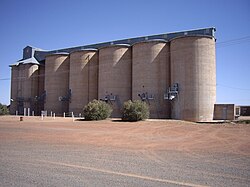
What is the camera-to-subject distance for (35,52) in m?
76.8

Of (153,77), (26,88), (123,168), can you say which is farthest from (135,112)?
(26,88)

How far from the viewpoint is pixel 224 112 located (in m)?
45.6

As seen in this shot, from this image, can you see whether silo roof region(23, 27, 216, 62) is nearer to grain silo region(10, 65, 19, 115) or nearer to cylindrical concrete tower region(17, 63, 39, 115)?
cylindrical concrete tower region(17, 63, 39, 115)

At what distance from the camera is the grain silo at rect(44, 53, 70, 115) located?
62.2 m

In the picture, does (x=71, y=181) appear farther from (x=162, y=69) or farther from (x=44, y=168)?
(x=162, y=69)

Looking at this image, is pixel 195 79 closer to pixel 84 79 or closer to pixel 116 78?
pixel 116 78

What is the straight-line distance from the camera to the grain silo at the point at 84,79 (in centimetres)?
5800

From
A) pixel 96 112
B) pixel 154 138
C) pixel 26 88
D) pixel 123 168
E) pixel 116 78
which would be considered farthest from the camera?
pixel 26 88

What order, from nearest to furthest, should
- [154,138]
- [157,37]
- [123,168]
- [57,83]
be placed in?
[123,168] → [154,138] → [157,37] → [57,83]

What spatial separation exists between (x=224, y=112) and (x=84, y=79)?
99.1 ft

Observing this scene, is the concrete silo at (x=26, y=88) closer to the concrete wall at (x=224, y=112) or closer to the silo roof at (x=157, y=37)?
the silo roof at (x=157, y=37)

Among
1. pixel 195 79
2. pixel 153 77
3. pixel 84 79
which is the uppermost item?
pixel 84 79

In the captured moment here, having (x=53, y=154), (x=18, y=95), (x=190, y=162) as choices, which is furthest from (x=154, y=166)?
(x=18, y=95)

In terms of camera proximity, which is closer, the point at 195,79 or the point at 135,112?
the point at 135,112
